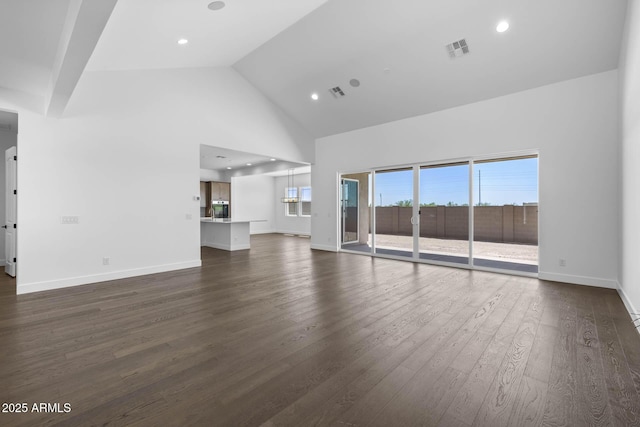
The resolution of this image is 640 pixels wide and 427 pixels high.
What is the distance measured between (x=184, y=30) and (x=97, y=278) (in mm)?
4058

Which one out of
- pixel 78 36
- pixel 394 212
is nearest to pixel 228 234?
pixel 394 212

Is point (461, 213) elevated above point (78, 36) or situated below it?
below

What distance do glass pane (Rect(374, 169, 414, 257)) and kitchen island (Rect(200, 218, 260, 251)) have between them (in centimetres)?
374

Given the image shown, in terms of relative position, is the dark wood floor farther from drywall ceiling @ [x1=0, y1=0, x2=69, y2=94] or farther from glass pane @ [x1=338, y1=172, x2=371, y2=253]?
glass pane @ [x1=338, y1=172, x2=371, y2=253]

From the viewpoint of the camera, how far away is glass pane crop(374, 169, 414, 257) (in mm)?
6918

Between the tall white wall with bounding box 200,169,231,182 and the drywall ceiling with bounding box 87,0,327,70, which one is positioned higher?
the drywall ceiling with bounding box 87,0,327,70

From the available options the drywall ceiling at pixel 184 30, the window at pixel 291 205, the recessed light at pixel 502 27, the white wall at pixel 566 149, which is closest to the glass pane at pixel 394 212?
the white wall at pixel 566 149

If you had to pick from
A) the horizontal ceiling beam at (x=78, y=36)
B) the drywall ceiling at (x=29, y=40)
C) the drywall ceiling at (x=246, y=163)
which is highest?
the drywall ceiling at (x=29, y=40)

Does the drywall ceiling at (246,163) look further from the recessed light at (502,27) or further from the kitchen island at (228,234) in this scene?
the recessed light at (502,27)

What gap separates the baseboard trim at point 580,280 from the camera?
14.7ft

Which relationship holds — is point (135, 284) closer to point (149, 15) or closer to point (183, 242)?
point (183, 242)

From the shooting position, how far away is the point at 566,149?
478 cm

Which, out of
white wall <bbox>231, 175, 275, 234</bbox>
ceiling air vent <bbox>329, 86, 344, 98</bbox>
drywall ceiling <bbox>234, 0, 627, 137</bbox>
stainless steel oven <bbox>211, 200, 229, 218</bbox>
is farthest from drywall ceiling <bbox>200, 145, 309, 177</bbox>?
ceiling air vent <bbox>329, 86, 344, 98</bbox>

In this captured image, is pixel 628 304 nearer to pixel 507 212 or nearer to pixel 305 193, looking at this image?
pixel 507 212
